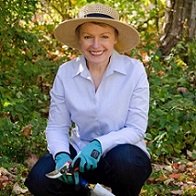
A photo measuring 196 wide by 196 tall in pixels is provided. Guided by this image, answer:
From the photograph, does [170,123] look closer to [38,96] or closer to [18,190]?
[38,96]

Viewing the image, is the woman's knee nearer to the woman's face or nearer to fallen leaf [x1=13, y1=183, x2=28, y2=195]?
the woman's face

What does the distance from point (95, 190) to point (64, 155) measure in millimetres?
257

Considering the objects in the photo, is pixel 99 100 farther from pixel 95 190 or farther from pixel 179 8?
pixel 179 8

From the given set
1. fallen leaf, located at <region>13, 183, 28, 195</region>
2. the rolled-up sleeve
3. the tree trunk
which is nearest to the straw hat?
the rolled-up sleeve

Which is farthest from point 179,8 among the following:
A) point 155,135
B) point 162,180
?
point 162,180

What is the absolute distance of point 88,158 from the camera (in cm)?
272

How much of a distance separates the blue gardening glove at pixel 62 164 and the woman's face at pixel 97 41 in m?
0.49

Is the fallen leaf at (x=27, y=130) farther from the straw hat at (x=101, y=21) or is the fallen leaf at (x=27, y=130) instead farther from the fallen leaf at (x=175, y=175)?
the straw hat at (x=101, y=21)

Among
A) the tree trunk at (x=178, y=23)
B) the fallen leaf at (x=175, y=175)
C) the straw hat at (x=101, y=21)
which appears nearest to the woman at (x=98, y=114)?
the straw hat at (x=101, y=21)

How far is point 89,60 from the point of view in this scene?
9.68 feet

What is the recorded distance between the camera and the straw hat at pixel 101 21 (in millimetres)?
2873

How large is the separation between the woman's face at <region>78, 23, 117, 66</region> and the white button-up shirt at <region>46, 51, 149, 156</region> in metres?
0.08

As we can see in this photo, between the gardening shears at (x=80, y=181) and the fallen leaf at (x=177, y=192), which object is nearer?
the gardening shears at (x=80, y=181)

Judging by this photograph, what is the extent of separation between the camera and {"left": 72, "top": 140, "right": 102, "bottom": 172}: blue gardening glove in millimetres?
2713
